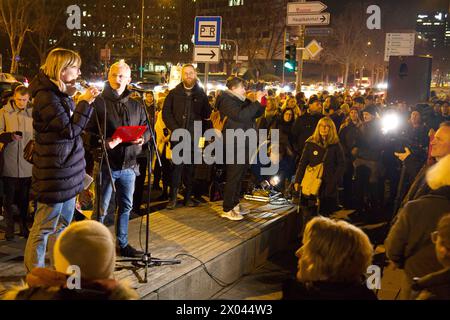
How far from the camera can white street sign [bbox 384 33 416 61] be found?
1864cm

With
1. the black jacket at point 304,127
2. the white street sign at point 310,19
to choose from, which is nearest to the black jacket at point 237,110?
the black jacket at point 304,127

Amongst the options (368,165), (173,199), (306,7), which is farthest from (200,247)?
(306,7)

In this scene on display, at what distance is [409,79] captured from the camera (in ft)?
56.6

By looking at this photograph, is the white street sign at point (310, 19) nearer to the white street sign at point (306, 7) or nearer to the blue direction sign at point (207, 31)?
the white street sign at point (306, 7)

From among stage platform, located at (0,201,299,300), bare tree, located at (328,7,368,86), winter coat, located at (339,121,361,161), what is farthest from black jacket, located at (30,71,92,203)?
bare tree, located at (328,7,368,86)

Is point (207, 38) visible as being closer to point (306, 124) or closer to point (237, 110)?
point (306, 124)

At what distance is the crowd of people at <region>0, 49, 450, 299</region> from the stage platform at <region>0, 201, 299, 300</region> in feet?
1.23

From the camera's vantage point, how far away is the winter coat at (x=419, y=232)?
3.85m

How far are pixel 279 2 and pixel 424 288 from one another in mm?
59944

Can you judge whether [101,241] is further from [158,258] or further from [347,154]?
[347,154]

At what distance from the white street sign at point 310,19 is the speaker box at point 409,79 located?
4223 mm

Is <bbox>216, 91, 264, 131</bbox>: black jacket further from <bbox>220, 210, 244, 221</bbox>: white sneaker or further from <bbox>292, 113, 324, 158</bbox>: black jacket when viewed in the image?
<bbox>292, 113, 324, 158</bbox>: black jacket

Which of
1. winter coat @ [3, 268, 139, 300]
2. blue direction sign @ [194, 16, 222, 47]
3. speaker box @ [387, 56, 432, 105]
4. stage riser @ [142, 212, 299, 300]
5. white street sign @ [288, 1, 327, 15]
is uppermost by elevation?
white street sign @ [288, 1, 327, 15]

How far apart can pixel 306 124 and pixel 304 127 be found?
7 cm
